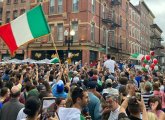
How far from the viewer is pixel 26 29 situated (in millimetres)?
10953

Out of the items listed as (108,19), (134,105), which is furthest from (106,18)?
(134,105)

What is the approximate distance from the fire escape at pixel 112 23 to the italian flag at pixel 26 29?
2564 cm

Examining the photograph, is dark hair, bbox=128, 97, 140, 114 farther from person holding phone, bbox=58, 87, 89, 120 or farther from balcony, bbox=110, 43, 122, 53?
balcony, bbox=110, 43, 122, 53

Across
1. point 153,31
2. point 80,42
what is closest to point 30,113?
point 80,42

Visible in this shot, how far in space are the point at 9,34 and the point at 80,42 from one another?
20.7 meters

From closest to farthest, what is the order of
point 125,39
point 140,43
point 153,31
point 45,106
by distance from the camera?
point 45,106
point 125,39
point 140,43
point 153,31

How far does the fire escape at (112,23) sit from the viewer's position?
3738 centimetres

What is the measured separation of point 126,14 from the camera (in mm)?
48938

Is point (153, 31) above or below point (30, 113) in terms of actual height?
above

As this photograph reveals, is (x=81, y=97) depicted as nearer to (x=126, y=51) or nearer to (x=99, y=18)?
(x=99, y=18)

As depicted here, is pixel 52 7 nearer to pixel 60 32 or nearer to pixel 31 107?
pixel 60 32

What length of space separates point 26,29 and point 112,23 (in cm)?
2897

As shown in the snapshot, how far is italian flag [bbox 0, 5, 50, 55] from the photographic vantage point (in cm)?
1085

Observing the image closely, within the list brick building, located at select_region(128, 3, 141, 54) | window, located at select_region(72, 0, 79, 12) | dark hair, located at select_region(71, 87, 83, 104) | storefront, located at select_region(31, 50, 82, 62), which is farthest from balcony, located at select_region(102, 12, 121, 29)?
dark hair, located at select_region(71, 87, 83, 104)
